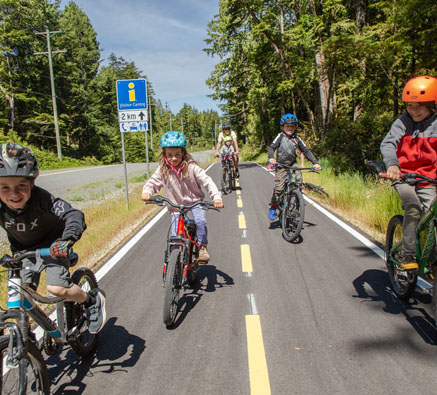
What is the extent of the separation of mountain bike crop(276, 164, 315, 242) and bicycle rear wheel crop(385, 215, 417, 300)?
2.01m

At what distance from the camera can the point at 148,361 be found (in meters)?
3.13

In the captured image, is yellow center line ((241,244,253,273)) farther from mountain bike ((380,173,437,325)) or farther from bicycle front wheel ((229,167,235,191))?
bicycle front wheel ((229,167,235,191))

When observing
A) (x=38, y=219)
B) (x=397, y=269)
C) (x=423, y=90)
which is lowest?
(x=397, y=269)

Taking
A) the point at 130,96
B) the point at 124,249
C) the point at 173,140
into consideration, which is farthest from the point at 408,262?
the point at 130,96

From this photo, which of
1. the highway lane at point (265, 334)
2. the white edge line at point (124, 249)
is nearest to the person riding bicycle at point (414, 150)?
the highway lane at point (265, 334)

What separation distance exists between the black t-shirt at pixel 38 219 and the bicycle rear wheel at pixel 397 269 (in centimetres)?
337

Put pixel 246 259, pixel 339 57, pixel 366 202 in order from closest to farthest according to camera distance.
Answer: pixel 246 259 < pixel 366 202 < pixel 339 57

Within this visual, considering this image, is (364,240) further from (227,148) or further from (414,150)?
(227,148)

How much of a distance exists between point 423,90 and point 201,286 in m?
3.51

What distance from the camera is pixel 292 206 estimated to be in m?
6.74

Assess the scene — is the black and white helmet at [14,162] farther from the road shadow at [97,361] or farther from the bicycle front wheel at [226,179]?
the bicycle front wheel at [226,179]

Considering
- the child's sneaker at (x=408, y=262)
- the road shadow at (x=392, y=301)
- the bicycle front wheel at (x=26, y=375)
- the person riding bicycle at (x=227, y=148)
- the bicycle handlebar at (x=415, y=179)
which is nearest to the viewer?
the bicycle front wheel at (x=26, y=375)

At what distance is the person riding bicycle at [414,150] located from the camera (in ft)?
11.6

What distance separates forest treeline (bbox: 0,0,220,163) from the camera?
34.0m
